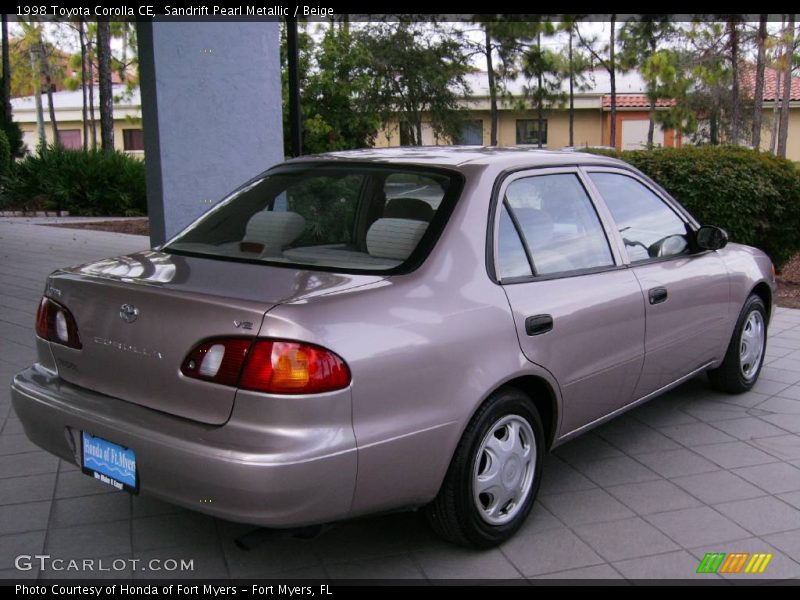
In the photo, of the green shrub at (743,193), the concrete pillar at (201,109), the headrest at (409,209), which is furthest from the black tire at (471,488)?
the green shrub at (743,193)

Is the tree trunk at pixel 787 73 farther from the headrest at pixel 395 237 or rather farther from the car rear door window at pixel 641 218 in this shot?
the headrest at pixel 395 237

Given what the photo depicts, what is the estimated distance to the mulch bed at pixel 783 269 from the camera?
9.54 meters

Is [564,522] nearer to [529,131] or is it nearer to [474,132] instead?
[474,132]

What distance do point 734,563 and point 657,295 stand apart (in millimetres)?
1468

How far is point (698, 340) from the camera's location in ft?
16.4

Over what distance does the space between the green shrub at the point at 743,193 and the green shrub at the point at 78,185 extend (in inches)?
576

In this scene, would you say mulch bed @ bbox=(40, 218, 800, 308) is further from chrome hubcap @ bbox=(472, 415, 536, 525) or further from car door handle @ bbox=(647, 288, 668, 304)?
chrome hubcap @ bbox=(472, 415, 536, 525)

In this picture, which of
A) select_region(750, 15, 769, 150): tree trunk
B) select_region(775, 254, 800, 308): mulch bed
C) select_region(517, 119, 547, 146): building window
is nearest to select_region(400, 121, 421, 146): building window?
select_region(517, 119, 547, 146): building window

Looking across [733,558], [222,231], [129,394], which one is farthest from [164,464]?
[733,558]

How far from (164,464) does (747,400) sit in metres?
4.19

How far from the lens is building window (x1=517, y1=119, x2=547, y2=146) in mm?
42500

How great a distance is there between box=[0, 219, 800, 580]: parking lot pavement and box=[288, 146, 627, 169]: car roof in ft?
5.26

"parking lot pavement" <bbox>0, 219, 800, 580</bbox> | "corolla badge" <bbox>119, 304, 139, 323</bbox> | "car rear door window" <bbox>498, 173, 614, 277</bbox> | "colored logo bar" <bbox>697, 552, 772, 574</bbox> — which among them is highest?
"car rear door window" <bbox>498, 173, 614, 277</bbox>
